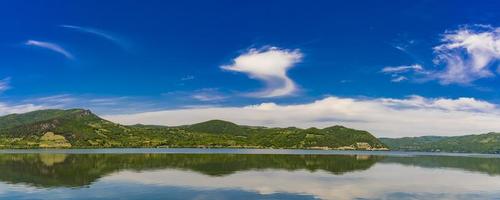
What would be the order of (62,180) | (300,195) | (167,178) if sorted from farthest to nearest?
(167,178) → (62,180) → (300,195)

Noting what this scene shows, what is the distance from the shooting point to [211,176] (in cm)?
10500

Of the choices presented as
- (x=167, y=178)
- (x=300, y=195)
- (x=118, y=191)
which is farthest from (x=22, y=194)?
(x=300, y=195)

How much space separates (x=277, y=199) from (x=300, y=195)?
21.6 feet

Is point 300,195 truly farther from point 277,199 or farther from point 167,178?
point 167,178

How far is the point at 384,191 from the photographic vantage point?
83.6 meters

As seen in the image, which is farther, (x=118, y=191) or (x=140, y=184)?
(x=140, y=184)

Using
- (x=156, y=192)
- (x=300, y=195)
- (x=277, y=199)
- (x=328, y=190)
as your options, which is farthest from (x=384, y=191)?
(x=156, y=192)

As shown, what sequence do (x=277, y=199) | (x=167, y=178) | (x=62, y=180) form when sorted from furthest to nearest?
(x=167, y=178)
(x=62, y=180)
(x=277, y=199)

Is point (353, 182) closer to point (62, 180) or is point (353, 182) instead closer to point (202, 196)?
point (202, 196)

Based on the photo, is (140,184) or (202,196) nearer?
(202,196)

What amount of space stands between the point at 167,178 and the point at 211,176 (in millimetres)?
10015

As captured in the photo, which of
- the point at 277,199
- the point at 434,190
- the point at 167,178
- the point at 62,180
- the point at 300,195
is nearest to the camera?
the point at 277,199

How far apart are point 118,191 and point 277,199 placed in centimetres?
2483

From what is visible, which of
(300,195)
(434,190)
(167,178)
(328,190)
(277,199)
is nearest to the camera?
(277,199)
